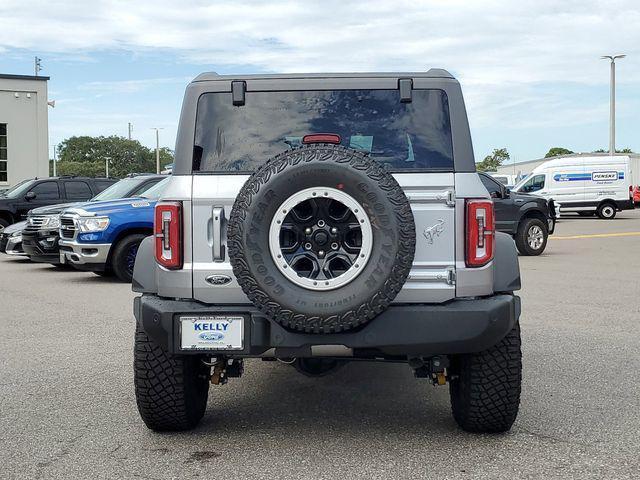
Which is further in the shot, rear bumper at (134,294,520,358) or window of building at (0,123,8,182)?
window of building at (0,123,8,182)

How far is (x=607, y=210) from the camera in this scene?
107 ft

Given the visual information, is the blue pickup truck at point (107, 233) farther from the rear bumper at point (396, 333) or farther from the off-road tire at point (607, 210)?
the off-road tire at point (607, 210)

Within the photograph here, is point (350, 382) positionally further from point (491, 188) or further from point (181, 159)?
point (491, 188)

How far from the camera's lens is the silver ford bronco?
4.00m

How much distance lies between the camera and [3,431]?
Result: 477cm

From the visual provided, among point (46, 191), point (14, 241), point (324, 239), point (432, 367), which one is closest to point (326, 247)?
point (324, 239)

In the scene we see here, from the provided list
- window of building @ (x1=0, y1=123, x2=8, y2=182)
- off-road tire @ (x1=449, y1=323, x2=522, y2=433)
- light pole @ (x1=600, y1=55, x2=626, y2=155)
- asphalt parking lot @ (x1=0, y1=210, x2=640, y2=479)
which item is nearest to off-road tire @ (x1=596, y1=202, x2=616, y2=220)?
light pole @ (x1=600, y1=55, x2=626, y2=155)

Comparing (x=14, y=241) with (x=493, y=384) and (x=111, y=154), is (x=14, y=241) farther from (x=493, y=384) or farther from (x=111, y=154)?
(x=111, y=154)

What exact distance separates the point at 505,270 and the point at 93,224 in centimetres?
870

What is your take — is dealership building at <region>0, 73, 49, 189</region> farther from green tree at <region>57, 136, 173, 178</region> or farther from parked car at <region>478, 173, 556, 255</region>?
green tree at <region>57, 136, 173, 178</region>

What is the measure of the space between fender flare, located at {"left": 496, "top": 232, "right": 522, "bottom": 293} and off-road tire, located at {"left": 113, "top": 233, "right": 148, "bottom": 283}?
839cm

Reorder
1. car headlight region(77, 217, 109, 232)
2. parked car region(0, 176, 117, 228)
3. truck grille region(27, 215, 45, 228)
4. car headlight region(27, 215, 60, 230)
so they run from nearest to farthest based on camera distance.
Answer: car headlight region(77, 217, 109, 232) < car headlight region(27, 215, 60, 230) < truck grille region(27, 215, 45, 228) < parked car region(0, 176, 117, 228)

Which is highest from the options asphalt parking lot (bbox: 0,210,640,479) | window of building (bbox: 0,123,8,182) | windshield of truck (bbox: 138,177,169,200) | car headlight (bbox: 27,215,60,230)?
window of building (bbox: 0,123,8,182)

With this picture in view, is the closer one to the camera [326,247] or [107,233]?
[326,247]
